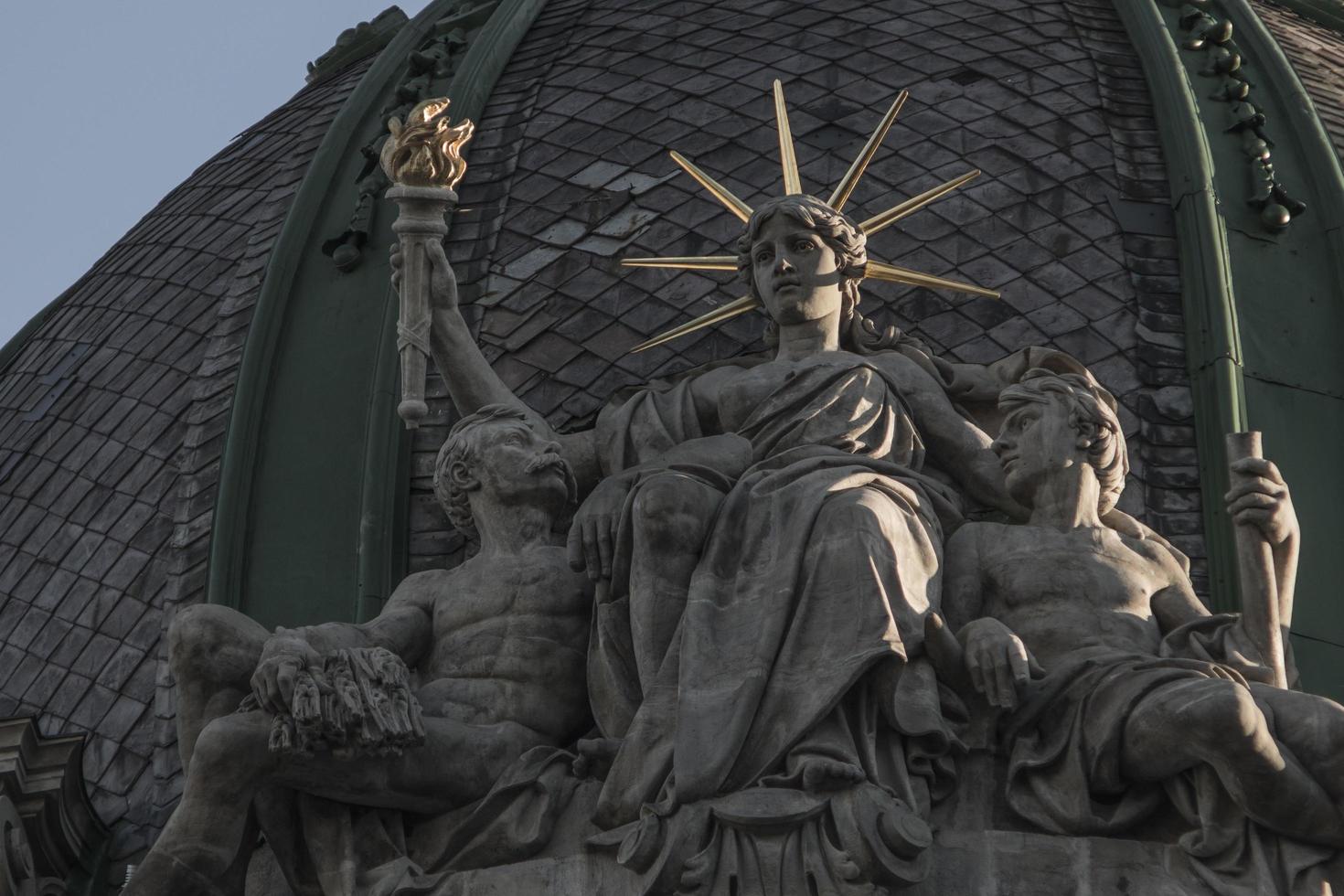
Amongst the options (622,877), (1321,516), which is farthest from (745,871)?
(1321,516)

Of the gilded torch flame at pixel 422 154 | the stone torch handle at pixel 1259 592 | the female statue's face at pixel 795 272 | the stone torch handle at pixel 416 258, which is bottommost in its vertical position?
the stone torch handle at pixel 1259 592

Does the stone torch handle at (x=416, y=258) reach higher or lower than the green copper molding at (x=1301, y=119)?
higher

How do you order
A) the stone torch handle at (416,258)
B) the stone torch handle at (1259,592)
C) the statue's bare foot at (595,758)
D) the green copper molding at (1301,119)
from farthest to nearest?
the green copper molding at (1301,119)
the stone torch handle at (416,258)
the stone torch handle at (1259,592)
the statue's bare foot at (595,758)

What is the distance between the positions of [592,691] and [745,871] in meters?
1.73

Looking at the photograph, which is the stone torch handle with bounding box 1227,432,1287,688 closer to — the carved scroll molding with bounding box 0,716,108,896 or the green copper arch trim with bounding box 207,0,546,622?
the green copper arch trim with bounding box 207,0,546,622

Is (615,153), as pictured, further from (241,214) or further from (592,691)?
(592,691)

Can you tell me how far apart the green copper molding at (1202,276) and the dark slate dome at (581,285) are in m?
0.03

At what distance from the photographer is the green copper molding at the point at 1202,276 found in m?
21.5

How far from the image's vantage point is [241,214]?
85.1 ft

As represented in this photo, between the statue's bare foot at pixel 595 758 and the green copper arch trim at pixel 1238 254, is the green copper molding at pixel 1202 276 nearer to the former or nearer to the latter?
the green copper arch trim at pixel 1238 254

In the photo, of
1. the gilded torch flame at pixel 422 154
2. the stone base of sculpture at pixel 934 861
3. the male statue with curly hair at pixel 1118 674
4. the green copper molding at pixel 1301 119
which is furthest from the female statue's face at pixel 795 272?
the green copper molding at pixel 1301 119

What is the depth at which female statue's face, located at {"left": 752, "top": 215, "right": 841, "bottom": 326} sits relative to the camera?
63.5ft

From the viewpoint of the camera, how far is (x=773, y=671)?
55.8ft

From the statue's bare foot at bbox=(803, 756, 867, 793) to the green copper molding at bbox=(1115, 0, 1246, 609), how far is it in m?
4.59
